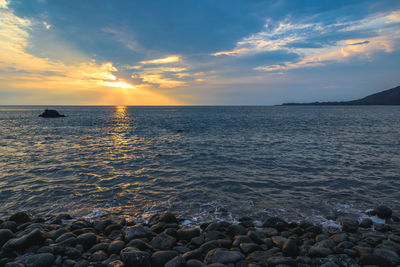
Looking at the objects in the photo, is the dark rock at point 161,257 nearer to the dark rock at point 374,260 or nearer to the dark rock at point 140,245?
the dark rock at point 140,245

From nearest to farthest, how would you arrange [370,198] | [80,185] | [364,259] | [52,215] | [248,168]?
1. [364,259]
2. [52,215]
3. [370,198]
4. [80,185]
5. [248,168]

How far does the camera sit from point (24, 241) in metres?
6.69

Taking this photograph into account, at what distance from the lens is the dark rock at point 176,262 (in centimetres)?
581

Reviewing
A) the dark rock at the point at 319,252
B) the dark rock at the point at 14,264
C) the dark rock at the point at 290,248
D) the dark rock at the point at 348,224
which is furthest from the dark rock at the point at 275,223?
the dark rock at the point at 14,264

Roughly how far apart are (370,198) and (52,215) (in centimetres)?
1591

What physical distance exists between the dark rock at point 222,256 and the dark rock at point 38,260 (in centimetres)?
434

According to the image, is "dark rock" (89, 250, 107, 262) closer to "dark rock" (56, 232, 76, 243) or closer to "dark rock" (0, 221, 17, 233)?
"dark rock" (56, 232, 76, 243)

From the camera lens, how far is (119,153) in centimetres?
2389

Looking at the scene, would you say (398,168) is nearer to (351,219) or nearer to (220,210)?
(351,219)

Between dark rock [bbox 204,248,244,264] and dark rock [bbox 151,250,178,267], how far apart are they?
102cm

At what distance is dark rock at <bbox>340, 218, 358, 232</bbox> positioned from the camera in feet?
27.5

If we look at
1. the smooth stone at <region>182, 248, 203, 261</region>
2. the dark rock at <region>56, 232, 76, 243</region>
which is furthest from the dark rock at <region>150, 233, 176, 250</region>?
the dark rock at <region>56, 232, 76, 243</region>

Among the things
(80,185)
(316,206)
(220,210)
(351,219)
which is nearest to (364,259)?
(351,219)

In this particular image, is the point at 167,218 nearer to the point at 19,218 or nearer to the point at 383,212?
the point at 19,218
